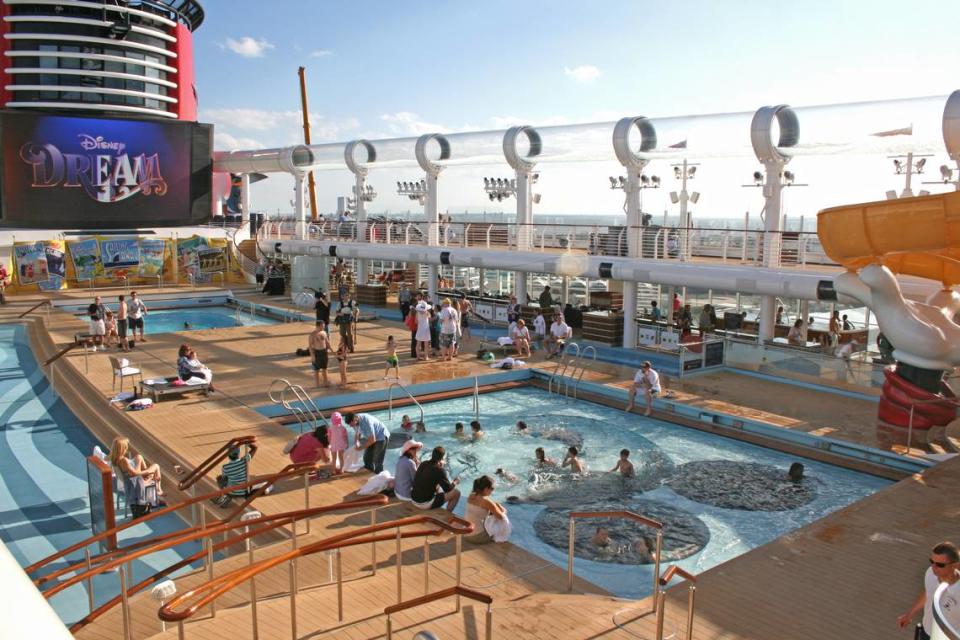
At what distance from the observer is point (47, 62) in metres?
32.3

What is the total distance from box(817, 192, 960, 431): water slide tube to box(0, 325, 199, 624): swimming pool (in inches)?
398

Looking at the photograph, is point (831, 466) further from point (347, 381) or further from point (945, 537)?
point (347, 381)

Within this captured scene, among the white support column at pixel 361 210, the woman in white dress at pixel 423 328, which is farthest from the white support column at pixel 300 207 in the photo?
the woman in white dress at pixel 423 328

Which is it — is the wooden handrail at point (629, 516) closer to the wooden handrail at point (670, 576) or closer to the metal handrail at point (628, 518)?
the metal handrail at point (628, 518)

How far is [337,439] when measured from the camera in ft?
32.2

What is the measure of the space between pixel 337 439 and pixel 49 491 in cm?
393

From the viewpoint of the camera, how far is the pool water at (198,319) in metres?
24.9

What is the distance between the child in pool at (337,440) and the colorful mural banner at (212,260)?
80.7ft

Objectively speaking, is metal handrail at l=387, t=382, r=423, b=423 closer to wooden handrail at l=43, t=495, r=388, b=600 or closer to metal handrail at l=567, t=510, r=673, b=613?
metal handrail at l=567, t=510, r=673, b=613

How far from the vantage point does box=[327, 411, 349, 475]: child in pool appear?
32.0 feet

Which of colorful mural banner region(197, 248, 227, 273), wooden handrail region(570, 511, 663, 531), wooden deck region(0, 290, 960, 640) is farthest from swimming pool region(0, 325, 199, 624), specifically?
colorful mural banner region(197, 248, 227, 273)

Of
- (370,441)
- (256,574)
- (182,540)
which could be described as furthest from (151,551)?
(370,441)

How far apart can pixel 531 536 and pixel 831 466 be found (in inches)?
197

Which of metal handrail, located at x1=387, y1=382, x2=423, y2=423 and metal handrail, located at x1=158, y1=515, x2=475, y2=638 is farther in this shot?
metal handrail, located at x1=387, y1=382, x2=423, y2=423
